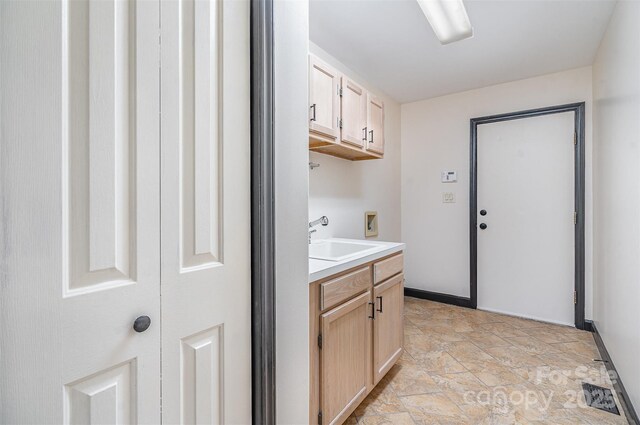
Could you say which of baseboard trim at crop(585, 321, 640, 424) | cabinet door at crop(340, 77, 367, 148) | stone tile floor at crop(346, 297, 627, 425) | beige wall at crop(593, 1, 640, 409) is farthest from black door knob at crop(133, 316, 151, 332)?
baseboard trim at crop(585, 321, 640, 424)

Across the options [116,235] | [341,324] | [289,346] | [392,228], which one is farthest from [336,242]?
[116,235]

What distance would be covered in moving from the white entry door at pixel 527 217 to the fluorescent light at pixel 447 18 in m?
1.46

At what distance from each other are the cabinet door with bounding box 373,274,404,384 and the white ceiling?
1.70 m

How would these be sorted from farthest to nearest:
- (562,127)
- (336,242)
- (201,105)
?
(562,127) → (336,242) → (201,105)

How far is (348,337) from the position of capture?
4.94ft

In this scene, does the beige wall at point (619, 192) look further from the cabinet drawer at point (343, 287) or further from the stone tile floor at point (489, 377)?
the cabinet drawer at point (343, 287)

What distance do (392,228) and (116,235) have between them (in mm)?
3139

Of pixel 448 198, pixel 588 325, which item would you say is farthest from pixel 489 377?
pixel 448 198

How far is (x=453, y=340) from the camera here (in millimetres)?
2518

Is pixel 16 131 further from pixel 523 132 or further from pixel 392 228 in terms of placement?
pixel 523 132

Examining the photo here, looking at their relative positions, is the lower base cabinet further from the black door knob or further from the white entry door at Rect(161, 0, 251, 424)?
the black door knob

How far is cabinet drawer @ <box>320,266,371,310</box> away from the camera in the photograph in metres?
1.33

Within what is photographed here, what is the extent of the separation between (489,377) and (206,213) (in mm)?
2106

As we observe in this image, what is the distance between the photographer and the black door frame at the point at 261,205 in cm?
94
